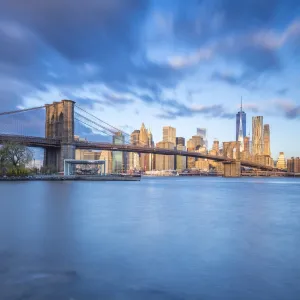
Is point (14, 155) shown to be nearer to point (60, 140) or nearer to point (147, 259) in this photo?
point (60, 140)

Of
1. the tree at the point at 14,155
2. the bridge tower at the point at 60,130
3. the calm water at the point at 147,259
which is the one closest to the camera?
the calm water at the point at 147,259

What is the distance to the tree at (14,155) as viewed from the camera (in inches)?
1953

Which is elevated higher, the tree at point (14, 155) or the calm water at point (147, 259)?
the tree at point (14, 155)

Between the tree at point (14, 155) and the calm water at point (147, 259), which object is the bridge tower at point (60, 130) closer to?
the tree at point (14, 155)

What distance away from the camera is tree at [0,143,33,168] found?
49594 mm

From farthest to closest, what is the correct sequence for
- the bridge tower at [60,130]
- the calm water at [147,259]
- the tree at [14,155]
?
1. the bridge tower at [60,130]
2. the tree at [14,155]
3. the calm water at [147,259]

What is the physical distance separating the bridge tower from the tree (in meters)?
7.26

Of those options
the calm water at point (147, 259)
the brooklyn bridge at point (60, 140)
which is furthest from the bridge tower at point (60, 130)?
the calm water at point (147, 259)

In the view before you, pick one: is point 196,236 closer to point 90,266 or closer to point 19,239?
point 90,266

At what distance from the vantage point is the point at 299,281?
647 centimetres

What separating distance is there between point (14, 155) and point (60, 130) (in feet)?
50.5

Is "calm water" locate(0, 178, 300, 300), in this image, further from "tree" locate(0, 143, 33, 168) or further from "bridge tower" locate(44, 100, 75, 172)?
"bridge tower" locate(44, 100, 75, 172)

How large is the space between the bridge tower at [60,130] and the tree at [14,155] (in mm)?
7260

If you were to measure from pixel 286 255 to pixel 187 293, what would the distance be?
3958mm
